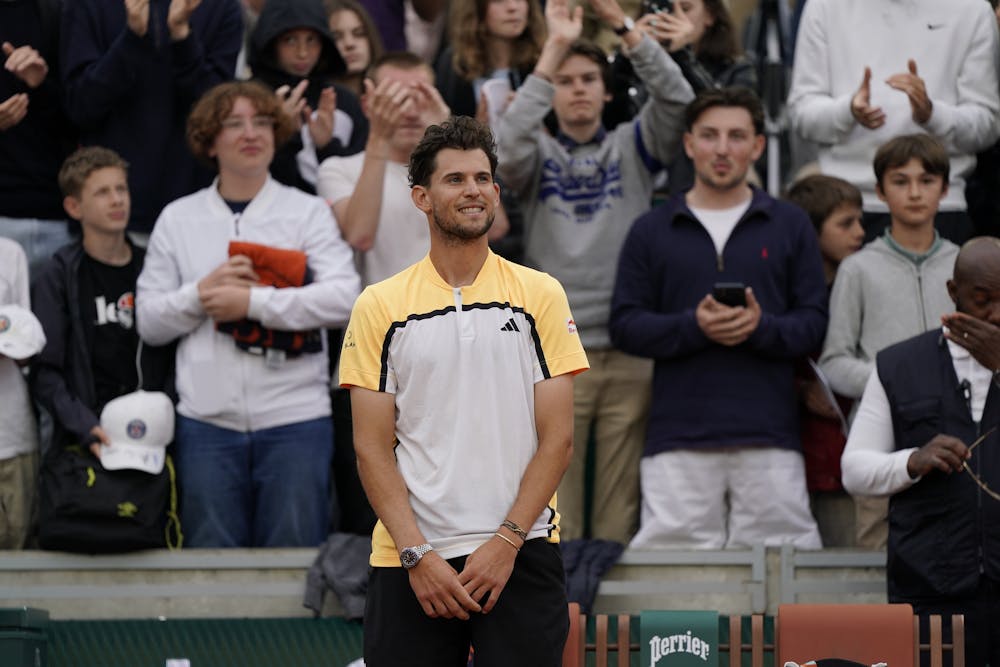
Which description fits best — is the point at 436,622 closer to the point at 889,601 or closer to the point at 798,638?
the point at 798,638

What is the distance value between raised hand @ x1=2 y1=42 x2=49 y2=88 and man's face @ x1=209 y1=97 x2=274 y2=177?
1.03 metres

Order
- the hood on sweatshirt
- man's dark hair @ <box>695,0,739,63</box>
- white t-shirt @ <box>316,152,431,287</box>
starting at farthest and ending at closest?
man's dark hair @ <box>695,0,739,63</box>
the hood on sweatshirt
white t-shirt @ <box>316,152,431,287</box>

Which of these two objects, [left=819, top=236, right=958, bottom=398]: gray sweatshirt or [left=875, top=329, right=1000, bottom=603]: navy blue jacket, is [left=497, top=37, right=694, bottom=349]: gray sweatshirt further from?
[left=875, top=329, right=1000, bottom=603]: navy blue jacket

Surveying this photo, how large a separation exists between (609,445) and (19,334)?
2.77 metres

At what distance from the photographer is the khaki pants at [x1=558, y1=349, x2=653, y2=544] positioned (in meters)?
8.04

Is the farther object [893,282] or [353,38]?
[353,38]

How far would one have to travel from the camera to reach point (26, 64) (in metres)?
8.25

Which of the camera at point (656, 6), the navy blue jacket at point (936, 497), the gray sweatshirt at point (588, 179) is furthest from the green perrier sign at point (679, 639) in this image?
the camera at point (656, 6)

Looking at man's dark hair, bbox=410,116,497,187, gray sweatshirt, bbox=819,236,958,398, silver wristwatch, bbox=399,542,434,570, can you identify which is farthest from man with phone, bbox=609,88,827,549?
silver wristwatch, bbox=399,542,434,570

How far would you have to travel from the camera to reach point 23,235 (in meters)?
8.34

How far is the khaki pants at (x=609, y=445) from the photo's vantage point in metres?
8.04

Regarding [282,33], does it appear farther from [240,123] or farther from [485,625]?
[485,625]

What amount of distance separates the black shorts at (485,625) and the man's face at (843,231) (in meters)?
3.78

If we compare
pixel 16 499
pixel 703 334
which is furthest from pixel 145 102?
pixel 703 334
